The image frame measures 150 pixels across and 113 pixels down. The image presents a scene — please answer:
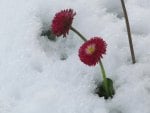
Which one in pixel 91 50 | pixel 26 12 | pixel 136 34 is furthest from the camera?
pixel 26 12

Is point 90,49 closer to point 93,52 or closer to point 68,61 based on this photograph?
point 93,52

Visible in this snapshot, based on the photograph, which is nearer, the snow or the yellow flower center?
the yellow flower center

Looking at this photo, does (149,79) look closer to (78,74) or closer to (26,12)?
(78,74)

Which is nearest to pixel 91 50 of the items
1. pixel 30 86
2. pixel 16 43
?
pixel 30 86

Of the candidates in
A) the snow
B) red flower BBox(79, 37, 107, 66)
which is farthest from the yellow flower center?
the snow

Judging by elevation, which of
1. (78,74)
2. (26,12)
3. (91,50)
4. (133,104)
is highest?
(26,12)

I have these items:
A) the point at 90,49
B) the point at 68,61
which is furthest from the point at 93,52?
the point at 68,61

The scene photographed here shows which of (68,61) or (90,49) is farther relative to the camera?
(68,61)

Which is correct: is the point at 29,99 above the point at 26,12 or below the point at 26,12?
below

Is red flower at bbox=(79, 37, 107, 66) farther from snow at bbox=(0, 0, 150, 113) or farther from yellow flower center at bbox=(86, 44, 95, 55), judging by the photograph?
snow at bbox=(0, 0, 150, 113)
